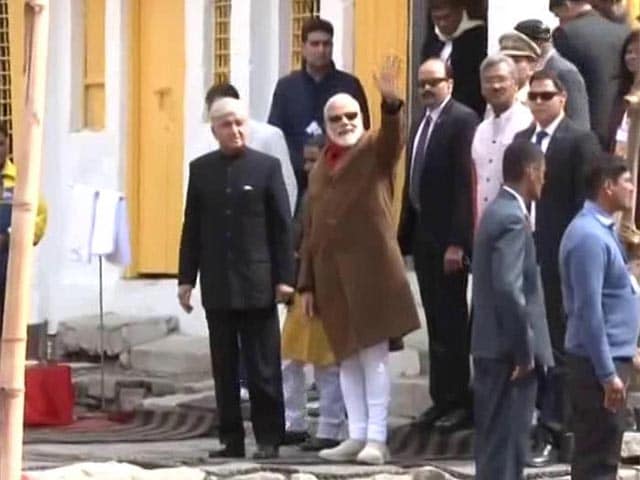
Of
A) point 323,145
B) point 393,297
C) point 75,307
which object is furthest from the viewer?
point 75,307

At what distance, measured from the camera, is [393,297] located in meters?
11.1

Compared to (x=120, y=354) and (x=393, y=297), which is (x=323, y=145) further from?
(x=120, y=354)

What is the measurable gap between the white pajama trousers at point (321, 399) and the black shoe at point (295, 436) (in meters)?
0.06

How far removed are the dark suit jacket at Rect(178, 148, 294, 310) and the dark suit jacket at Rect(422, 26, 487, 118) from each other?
1.81 metres

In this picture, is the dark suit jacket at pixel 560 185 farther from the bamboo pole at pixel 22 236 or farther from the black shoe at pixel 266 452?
the bamboo pole at pixel 22 236

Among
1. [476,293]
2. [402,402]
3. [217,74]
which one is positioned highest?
[217,74]

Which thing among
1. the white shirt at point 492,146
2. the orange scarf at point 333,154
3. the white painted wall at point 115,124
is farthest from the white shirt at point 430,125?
the white painted wall at point 115,124

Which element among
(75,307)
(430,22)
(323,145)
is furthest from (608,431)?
(75,307)

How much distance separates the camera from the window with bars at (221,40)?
15.5m

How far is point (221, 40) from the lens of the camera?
15594 millimetres

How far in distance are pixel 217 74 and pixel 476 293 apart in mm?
6031

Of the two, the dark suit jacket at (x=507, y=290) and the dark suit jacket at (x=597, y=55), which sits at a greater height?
the dark suit jacket at (x=597, y=55)

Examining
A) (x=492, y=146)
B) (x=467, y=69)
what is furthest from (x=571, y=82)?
(x=467, y=69)

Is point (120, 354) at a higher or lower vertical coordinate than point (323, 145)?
lower
